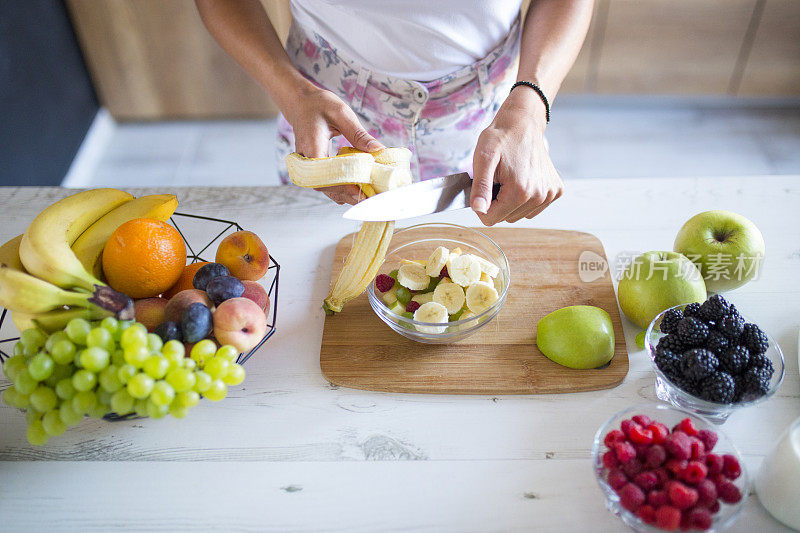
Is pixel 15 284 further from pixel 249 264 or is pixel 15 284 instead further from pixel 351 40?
pixel 351 40

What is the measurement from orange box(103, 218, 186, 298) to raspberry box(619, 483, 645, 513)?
678 millimetres

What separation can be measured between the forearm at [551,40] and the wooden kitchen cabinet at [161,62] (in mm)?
1505

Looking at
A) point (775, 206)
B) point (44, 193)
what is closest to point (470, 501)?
point (775, 206)

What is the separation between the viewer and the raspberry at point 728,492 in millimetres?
642

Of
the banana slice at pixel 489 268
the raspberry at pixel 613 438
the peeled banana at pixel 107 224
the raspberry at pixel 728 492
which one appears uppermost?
the peeled banana at pixel 107 224

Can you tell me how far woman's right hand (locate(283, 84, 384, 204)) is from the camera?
3.14ft

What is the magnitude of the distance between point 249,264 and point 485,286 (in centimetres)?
38

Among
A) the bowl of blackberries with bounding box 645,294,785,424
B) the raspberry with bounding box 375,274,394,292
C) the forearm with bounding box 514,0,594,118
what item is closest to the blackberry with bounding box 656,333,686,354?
the bowl of blackberries with bounding box 645,294,785,424

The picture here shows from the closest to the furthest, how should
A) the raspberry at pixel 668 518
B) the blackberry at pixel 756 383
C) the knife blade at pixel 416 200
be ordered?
the raspberry at pixel 668 518 → the blackberry at pixel 756 383 → the knife blade at pixel 416 200

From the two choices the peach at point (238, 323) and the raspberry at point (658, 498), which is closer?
the raspberry at point (658, 498)

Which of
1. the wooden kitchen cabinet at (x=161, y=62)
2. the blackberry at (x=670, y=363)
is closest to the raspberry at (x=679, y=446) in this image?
the blackberry at (x=670, y=363)

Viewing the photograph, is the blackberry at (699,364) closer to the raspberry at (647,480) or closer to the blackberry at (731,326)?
the blackberry at (731,326)

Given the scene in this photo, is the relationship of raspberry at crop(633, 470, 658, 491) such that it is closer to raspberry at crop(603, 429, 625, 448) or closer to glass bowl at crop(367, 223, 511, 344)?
raspberry at crop(603, 429, 625, 448)

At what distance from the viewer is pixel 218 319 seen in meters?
0.77
